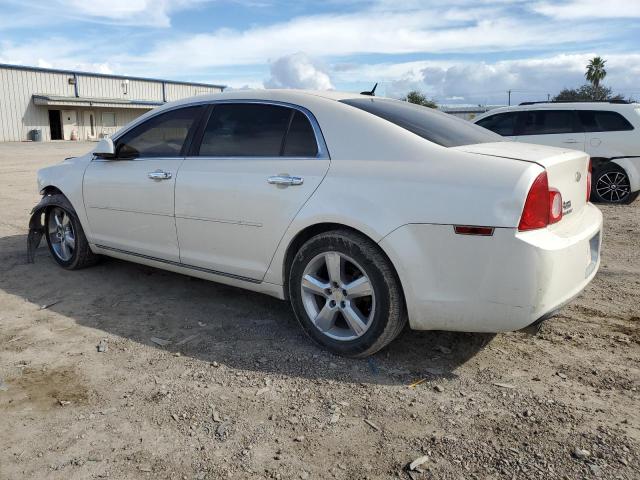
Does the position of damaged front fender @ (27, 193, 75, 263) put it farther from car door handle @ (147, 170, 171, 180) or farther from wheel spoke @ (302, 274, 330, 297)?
wheel spoke @ (302, 274, 330, 297)

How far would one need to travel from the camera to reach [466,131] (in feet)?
13.0

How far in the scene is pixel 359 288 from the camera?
11.5 feet

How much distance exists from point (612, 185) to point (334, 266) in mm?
7918

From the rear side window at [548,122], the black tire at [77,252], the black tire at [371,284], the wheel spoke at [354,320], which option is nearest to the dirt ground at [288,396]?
the black tire at [371,284]

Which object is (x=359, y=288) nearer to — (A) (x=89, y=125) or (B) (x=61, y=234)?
(B) (x=61, y=234)

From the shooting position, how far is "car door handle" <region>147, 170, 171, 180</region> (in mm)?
4431

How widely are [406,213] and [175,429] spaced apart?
169 centimetres

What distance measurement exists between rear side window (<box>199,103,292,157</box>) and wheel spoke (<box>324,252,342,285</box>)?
0.84 m

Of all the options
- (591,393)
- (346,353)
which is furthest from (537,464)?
(346,353)

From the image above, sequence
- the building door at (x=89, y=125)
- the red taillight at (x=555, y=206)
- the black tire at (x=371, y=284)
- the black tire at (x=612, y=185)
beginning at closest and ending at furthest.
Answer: the red taillight at (x=555, y=206) < the black tire at (x=371, y=284) < the black tire at (x=612, y=185) < the building door at (x=89, y=125)

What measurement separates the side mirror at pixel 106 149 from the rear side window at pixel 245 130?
3.38 feet

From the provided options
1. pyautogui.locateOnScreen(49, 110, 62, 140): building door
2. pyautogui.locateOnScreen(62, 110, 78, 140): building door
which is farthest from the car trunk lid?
pyautogui.locateOnScreen(49, 110, 62, 140): building door

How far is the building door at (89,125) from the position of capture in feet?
142

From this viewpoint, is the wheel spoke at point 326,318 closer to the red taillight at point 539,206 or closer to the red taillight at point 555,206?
the red taillight at point 539,206
